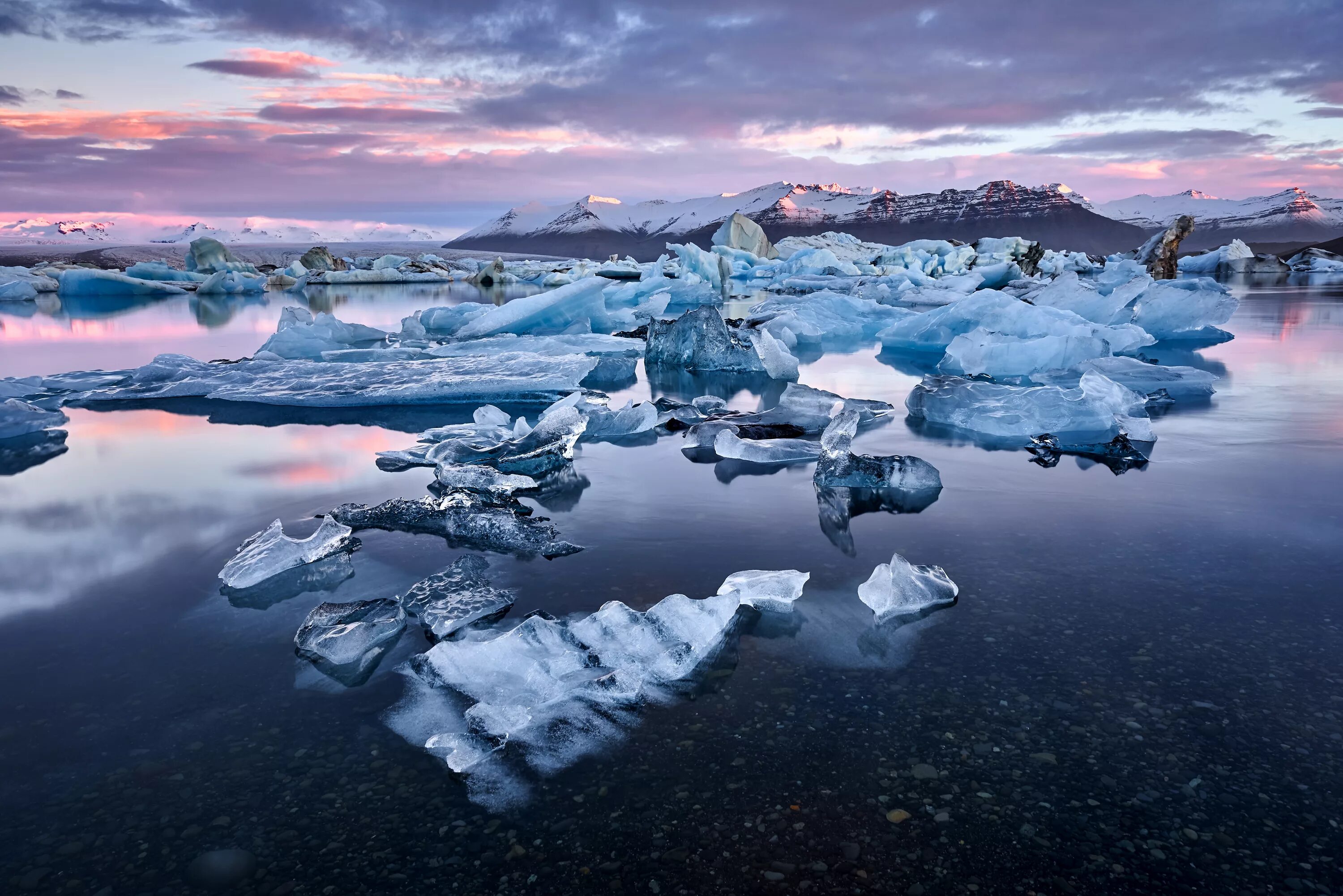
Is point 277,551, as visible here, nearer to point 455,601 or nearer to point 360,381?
point 455,601

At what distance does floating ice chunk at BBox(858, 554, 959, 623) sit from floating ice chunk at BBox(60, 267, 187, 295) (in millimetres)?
21605

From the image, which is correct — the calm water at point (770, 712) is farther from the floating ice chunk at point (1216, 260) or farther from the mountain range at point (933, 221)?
the mountain range at point (933, 221)

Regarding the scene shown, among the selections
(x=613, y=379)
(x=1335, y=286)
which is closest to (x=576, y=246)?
(x=1335, y=286)

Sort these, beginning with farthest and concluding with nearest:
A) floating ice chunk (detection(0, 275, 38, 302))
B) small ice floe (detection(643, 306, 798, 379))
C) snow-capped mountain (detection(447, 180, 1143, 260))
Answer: snow-capped mountain (detection(447, 180, 1143, 260)), floating ice chunk (detection(0, 275, 38, 302)), small ice floe (detection(643, 306, 798, 379))

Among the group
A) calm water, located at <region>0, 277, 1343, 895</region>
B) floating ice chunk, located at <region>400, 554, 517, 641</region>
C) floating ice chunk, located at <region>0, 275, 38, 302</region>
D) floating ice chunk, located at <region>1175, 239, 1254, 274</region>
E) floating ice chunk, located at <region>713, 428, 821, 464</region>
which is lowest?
floating ice chunk, located at <region>1175, 239, 1254, 274</region>

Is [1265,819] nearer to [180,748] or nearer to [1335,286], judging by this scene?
[180,748]

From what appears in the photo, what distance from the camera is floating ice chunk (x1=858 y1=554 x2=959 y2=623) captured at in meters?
1.82

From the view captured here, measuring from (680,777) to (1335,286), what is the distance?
77.5 ft

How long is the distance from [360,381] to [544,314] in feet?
11.0

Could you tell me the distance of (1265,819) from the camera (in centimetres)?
113

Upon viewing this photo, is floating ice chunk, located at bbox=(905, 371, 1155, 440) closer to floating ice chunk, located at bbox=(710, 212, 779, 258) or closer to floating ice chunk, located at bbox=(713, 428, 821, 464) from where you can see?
floating ice chunk, located at bbox=(713, 428, 821, 464)

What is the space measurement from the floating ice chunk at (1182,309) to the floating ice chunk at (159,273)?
22512 millimetres

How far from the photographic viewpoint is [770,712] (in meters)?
1.43

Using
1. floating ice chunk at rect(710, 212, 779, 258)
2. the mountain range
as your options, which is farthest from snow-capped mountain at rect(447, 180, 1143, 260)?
floating ice chunk at rect(710, 212, 779, 258)
